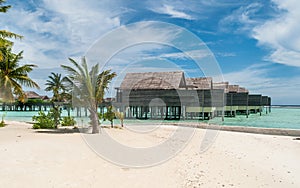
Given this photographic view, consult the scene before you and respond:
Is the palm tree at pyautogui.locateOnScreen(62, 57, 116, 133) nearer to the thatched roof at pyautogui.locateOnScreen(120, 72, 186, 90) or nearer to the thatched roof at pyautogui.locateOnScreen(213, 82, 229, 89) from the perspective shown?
the thatched roof at pyautogui.locateOnScreen(120, 72, 186, 90)

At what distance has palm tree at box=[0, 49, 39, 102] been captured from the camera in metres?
16.7

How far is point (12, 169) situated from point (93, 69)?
25.7ft

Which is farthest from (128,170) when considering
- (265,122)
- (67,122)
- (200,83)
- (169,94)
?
(200,83)

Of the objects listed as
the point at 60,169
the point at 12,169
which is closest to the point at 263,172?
the point at 60,169

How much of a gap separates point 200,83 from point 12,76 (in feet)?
80.0

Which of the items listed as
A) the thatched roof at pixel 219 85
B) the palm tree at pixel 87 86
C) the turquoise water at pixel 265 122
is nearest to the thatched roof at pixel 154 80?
the turquoise water at pixel 265 122

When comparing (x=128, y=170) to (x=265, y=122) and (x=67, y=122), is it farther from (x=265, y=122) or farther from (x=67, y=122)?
(x=265, y=122)

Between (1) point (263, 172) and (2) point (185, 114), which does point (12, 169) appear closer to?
(1) point (263, 172)

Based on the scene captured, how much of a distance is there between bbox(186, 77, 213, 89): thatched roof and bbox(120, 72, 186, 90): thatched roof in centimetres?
225

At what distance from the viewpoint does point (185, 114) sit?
32.8 metres

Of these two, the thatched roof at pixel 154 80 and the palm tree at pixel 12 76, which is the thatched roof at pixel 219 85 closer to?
the thatched roof at pixel 154 80

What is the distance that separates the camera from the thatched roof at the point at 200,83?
34156mm

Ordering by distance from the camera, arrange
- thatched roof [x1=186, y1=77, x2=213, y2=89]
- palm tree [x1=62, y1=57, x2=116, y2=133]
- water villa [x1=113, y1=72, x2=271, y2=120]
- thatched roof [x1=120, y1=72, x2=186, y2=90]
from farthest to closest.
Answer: thatched roof [x1=186, y1=77, x2=213, y2=89], thatched roof [x1=120, y1=72, x2=186, y2=90], water villa [x1=113, y1=72, x2=271, y2=120], palm tree [x1=62, y1=57, x2=116, y2=133]

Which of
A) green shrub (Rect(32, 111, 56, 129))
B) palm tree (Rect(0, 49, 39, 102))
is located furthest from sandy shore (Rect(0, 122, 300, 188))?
palm tree (Rect(0, 49, 39, 102))
